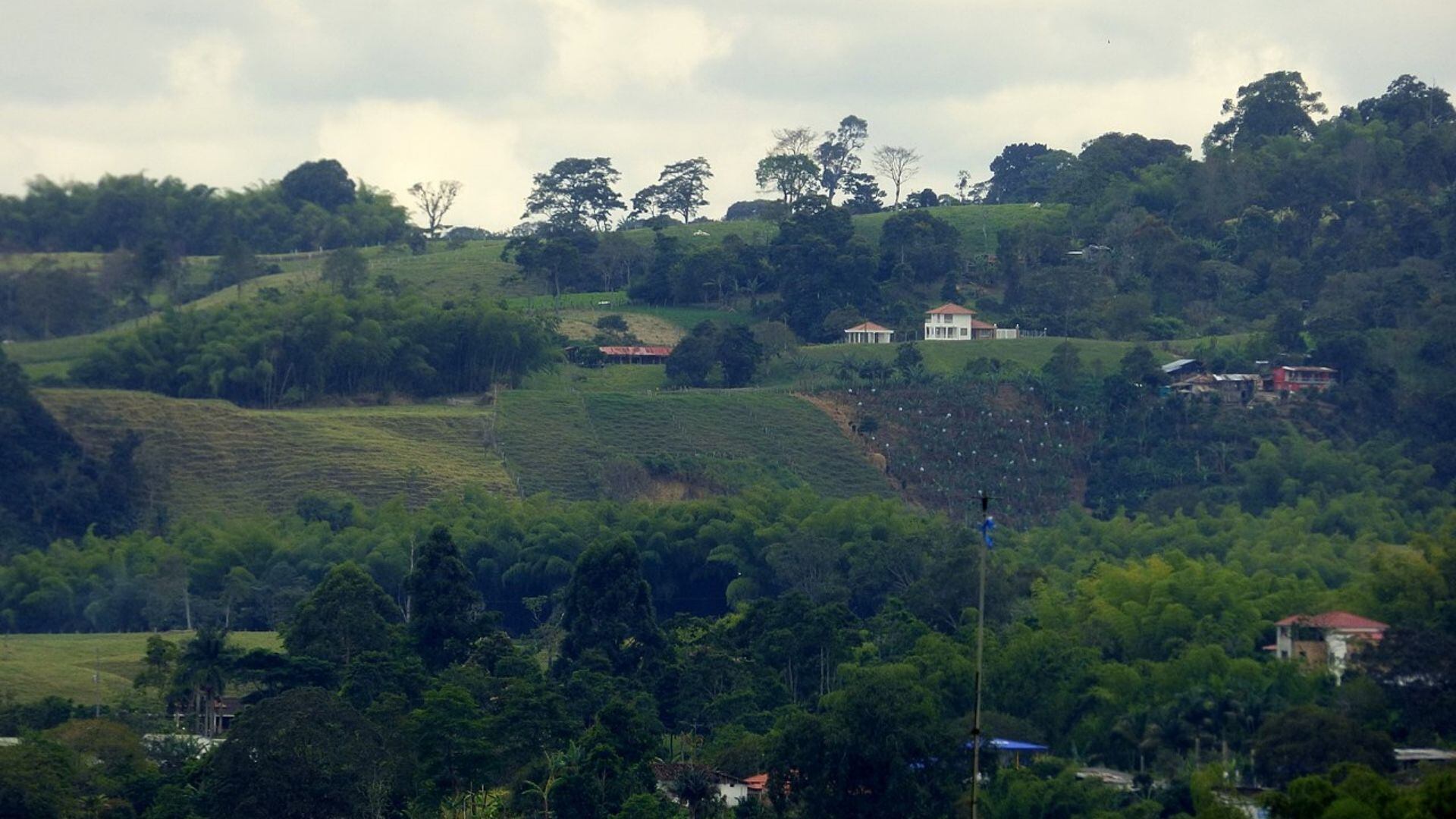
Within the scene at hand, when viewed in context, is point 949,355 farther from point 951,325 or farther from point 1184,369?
point 1184,369

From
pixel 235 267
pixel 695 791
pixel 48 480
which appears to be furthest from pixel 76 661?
pixel 235 267

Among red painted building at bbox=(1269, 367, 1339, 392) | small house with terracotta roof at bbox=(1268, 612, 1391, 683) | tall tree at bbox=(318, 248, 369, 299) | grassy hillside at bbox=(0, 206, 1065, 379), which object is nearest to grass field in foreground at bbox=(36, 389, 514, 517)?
grassy hillside at bbox=(0, 206, 1065, 379)

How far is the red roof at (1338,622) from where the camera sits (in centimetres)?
5191

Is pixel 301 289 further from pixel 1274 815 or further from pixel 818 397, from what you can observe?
pixel 1274 815

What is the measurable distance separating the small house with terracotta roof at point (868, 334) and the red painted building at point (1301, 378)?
17091mm

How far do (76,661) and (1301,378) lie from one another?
49.8 metres

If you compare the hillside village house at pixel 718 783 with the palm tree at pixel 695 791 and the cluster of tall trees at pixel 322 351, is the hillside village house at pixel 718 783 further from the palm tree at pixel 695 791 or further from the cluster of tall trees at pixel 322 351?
the cluster of tall trees at pixel 322 351

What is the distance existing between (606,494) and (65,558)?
19176 mm

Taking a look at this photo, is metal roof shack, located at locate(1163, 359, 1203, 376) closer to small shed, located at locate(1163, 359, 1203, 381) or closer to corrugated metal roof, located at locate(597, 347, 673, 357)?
small shed, located at locate(1163, 359, 1203, 381)

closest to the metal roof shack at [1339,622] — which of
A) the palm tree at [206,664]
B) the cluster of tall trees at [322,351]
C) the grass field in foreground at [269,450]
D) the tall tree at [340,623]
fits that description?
the tall tree at [340,623]

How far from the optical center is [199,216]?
113 metres

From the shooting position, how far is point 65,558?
71312mm

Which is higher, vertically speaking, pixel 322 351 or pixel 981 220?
pixel 981 220

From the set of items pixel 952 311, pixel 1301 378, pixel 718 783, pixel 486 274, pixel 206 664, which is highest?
pixel 486 274
